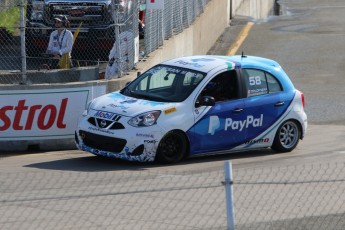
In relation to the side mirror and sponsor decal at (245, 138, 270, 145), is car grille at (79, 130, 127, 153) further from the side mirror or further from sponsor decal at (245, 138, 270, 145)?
sponsor decal at (245, 138, 270, 145)

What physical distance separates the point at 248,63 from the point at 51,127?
11.0 feet

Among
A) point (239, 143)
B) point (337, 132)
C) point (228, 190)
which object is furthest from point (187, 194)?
point (337, 132)

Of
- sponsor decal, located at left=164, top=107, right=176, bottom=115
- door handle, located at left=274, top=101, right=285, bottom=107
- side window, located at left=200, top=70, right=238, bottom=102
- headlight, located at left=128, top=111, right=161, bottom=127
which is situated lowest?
door handle, located at left=274, top=101, right=285, bottom=107

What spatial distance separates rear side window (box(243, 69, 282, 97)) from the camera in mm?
15055

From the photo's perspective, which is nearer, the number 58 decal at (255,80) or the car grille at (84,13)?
the number 58 decal at (255,80)

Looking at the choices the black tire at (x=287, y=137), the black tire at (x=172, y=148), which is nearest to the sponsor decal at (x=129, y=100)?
the black tire at (x=172, y=148)

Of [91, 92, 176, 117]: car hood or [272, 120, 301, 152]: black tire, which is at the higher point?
[91, 92, 176, 117]: car hood

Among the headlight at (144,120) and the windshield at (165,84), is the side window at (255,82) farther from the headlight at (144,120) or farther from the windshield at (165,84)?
the headlight at (144,120)

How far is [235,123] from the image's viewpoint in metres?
14.7

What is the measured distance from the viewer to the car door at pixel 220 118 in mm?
14367

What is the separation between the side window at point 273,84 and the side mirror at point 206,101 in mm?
1289

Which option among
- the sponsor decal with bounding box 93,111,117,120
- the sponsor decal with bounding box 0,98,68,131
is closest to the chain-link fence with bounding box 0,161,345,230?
the sponsor decal with bounding box 93,111,117,120

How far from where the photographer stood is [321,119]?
63.4ft

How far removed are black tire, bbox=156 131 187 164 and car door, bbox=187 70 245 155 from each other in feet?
0.47
